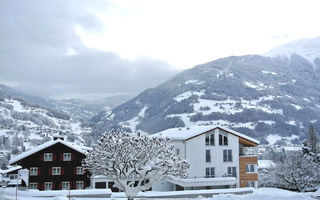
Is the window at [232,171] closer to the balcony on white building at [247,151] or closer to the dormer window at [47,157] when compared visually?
the balcony on white building at [247,151]

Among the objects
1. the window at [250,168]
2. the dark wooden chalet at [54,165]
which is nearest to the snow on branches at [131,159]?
the dark wooden chalet at [54,165]

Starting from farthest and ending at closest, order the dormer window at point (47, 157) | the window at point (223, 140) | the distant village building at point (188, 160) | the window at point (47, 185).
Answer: the window at point (223, 140)
the dormer window at point (47, 157)
the window at point (47, 185)
the distant village building at point (188, 160)

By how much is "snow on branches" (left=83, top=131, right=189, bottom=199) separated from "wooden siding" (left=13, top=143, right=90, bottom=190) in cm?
2616

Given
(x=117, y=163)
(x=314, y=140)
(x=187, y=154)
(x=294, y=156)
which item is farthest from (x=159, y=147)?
(x=314, y=140)

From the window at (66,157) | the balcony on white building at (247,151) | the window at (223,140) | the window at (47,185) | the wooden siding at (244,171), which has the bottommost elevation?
the window at (47,185)

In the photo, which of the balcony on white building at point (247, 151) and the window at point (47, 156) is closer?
the window at point (47, 156)

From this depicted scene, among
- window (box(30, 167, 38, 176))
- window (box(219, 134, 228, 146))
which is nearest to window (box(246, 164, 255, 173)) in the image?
window (box(219, 134, 228, 146))

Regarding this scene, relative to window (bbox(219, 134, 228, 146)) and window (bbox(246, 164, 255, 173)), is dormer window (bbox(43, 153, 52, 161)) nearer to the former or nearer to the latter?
window (bbox(219, 134, 228, 146))

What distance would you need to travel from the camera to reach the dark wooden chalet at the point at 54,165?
51.8m

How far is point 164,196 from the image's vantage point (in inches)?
1572

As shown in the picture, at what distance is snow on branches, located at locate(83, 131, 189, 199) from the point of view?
89.4 feet

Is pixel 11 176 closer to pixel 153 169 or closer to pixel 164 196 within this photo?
pixel 164 196

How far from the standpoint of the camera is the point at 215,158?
2114 inches

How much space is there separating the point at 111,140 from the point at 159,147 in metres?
4.14
